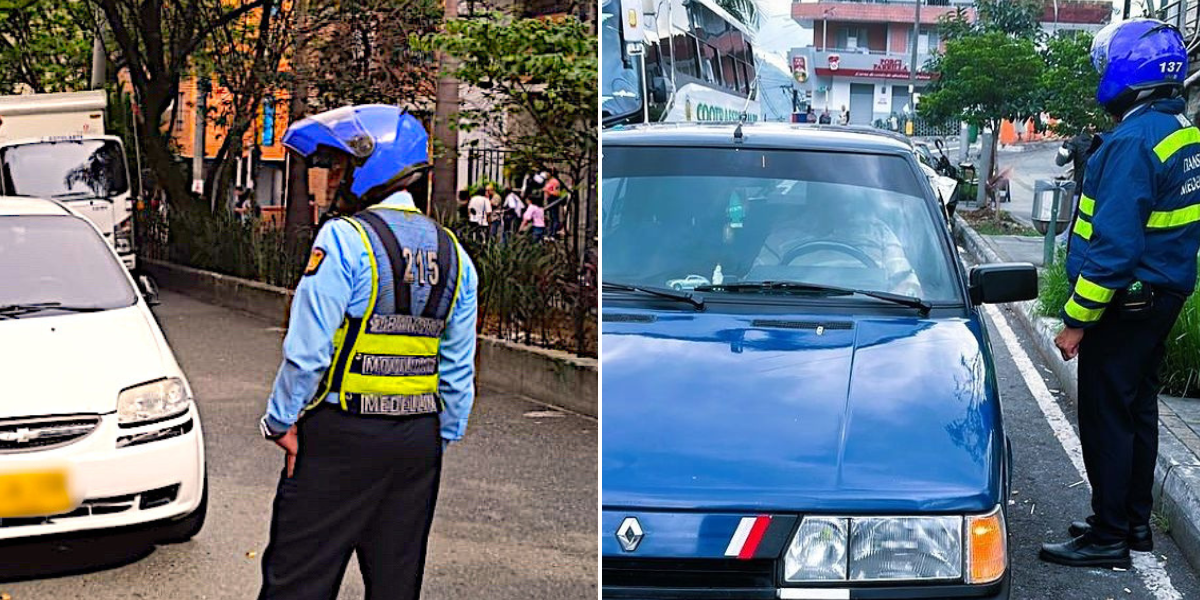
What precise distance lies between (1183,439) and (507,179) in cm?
311

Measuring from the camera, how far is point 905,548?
7.74ft

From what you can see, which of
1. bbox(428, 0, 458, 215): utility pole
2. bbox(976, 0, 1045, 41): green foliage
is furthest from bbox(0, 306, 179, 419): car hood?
bbox(976, 0, 1045, 41): green foliage

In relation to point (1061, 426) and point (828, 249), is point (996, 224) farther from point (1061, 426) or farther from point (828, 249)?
point (828, 249)

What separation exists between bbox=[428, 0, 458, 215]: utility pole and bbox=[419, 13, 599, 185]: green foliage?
46mm

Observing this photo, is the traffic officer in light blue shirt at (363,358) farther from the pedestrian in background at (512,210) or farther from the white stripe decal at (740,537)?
the pedestrian in background at (512,210)

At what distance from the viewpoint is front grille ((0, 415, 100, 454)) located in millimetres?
3326

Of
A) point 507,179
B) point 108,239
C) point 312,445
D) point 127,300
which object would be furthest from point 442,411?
point 507,179

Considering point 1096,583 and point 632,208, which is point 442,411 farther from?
point 1096,583

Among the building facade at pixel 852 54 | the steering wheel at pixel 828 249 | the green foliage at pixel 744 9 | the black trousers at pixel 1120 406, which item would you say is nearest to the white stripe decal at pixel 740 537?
the steering wheel at pixel 828 249

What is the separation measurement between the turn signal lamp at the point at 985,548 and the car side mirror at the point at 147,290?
3083 mm

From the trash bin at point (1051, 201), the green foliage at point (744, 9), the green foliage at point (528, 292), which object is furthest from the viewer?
the trash bin at point (1051, 201)

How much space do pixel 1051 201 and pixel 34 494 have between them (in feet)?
36.8

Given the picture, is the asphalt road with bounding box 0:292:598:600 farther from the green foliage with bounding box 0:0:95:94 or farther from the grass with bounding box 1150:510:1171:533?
the grass with bounding box 1150:510:1171:533

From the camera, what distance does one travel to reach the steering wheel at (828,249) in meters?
3.14
